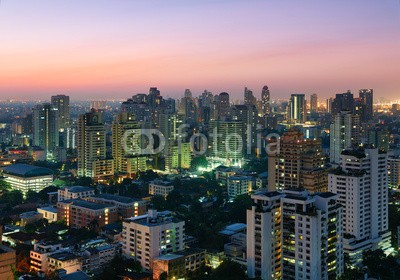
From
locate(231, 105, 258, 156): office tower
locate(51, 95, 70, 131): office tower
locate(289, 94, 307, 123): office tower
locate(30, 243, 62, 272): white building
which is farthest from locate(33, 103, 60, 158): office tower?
locate(30, 243, 62, 272): white building

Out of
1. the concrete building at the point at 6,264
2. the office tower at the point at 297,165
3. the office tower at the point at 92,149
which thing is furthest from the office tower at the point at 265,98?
the concrete building at the point at 6,264

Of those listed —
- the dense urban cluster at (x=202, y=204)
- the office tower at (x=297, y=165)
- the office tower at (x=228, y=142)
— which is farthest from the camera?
the office tower at (x=228, y=142)

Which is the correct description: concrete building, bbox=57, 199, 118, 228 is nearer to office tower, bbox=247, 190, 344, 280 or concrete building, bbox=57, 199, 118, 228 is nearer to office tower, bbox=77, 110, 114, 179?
office tower, bbox=247, 190, 344, 280

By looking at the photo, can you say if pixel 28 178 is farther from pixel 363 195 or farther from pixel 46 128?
pixel 363 195

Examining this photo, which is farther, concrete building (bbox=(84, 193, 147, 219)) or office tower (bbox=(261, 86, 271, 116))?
office tower (bbox=(261, 86, 271, 116))

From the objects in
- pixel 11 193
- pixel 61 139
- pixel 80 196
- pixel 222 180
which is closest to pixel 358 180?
pixel 80 196

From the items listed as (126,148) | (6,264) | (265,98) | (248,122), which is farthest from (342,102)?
(6,264)

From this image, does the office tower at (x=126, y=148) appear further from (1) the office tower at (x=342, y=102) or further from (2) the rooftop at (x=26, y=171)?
(1) the office tower at (x=342, y=102)
